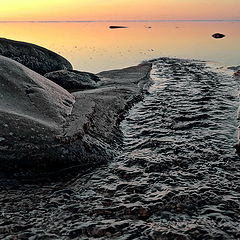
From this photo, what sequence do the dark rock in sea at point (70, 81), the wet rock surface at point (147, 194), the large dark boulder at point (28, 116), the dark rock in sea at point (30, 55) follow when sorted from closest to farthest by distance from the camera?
1. the wet rock surface at point (147, 194)
2. the large dark boulder at point (28, 116)
3. the dark rock in sea at point (70, 81)
4. the dark rock in sea at point (30, 55)

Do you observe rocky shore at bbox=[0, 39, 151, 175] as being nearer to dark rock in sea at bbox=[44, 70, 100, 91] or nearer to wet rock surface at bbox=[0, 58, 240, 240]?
wet rock surface at bbox=[0, 58, 240, 240]

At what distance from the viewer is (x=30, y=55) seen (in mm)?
17844

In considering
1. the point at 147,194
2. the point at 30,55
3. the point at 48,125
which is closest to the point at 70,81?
the point at 30,55

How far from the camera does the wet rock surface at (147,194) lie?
17.6 feet

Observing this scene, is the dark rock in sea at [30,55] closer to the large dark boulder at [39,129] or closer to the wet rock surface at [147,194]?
the large dark boulder at [39,129]

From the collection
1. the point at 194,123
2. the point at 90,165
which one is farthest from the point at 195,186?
the point at 194,123

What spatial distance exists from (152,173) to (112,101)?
5.76m

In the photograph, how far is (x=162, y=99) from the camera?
14.8 m

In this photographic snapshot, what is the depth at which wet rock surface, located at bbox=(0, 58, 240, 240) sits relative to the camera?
536 cm

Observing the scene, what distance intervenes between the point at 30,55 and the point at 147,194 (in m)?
13.5

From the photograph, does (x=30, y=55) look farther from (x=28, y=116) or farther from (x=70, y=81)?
(x=28, y=116)

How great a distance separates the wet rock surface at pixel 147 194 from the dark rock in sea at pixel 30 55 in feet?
30.3

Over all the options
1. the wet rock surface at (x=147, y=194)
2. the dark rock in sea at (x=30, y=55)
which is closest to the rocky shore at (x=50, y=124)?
the wet rock surface at (x=147, y=194)

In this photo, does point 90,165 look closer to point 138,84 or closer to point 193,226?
point 193,226
